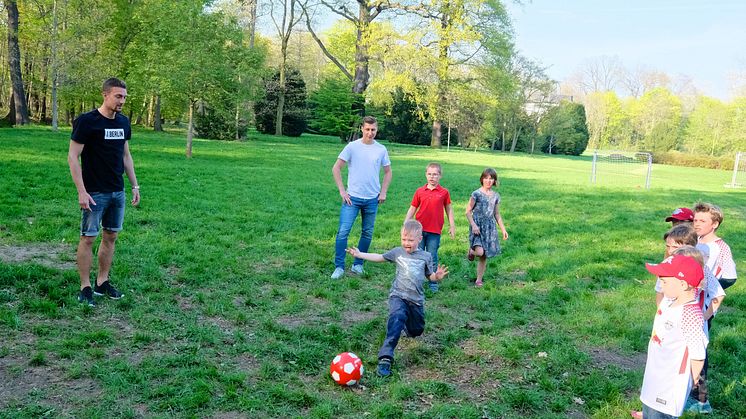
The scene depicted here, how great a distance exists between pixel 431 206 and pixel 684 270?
3705mm

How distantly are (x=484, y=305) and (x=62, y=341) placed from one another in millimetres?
4243

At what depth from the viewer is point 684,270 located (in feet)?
9.29

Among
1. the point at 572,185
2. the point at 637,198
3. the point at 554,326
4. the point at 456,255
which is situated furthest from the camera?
the point at 572,185

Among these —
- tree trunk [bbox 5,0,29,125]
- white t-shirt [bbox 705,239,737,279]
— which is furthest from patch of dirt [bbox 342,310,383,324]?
tree trunk [bbox 5,0,29,125]

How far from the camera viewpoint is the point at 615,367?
4.61 metres

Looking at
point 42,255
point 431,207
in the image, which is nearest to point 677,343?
point 431,207

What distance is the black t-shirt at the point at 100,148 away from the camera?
4762mm

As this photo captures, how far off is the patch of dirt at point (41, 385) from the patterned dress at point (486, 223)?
461 centimetres

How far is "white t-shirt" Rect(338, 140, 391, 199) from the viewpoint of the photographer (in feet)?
21.8

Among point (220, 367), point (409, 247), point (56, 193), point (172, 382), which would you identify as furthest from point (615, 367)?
point (56, 193)

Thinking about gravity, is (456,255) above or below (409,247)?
below

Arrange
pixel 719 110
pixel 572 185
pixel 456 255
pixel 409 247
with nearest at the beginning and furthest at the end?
pixel 409 247 → pixel 456 255 → pixel 572 185 → pixel 719 110

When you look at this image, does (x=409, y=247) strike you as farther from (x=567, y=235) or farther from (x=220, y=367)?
(x=567, y=235)

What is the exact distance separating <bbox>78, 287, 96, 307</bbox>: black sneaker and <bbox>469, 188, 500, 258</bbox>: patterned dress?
4.38m
